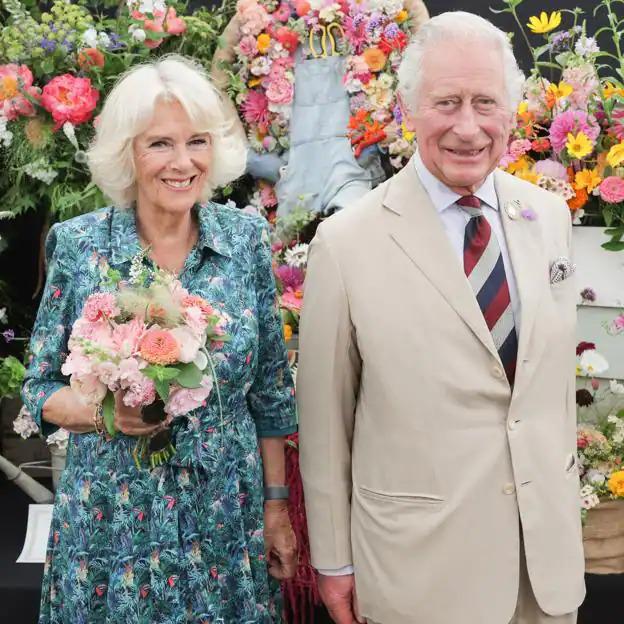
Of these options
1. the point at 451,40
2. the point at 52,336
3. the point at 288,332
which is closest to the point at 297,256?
the point at 288,332

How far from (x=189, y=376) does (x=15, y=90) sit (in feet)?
6.03

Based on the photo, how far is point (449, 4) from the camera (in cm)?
394

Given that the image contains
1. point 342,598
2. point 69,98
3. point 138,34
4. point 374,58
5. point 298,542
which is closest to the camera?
point 342,598

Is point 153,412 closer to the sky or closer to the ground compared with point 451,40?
closer to the ground

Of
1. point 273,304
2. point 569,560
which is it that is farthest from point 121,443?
point 569,560

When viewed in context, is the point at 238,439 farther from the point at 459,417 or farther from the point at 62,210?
the point at 62,210

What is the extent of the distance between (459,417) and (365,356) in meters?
0.20

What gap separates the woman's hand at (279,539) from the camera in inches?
80.4

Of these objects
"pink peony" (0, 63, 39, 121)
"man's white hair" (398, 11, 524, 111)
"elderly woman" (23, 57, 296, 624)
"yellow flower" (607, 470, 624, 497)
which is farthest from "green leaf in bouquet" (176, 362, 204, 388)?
"pink peony" (0, 63, 39, 121)

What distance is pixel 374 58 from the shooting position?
335 cm

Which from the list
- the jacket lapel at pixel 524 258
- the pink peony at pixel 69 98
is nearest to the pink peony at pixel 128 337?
the jacket lapel at pixel 524 258

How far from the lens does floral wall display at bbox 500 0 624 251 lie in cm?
271

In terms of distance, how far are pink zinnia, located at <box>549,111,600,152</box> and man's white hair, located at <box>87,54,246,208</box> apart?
A: 1.14 meters

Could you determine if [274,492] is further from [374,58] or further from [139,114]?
[374,58]
